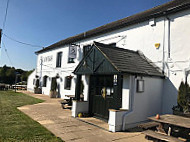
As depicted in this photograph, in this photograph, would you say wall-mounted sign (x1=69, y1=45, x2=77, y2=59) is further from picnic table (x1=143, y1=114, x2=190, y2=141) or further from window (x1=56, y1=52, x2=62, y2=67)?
picnic table (x1=143, y1=114, x2=190, y2=141)

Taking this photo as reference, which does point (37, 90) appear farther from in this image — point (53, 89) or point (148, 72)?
point (148, 72)

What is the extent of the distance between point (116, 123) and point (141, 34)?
5.59m

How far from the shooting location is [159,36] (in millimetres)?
8016

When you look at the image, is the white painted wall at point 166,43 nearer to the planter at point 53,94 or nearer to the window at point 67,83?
the window at point 67,83

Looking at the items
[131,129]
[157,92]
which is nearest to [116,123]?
[131,129]

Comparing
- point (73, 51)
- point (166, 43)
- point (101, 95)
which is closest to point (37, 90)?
point (73, 51)

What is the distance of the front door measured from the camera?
265 inches

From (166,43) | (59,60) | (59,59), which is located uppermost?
(59,59)

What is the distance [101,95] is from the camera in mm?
7164

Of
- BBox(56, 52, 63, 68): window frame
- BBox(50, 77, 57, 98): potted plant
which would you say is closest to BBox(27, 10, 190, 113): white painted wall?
BBox(56, 52, 63, 68): window frame

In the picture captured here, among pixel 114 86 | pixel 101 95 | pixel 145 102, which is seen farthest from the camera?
pixel 101 95

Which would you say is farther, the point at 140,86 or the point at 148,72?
the point at 148,72

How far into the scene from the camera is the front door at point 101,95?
673 centimetres

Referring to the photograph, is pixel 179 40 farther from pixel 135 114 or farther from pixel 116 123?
pixel 116 123
